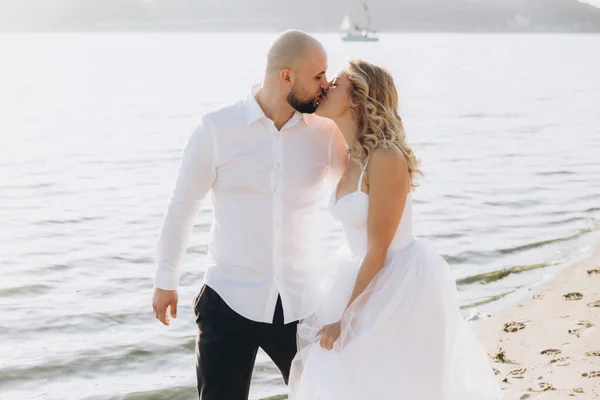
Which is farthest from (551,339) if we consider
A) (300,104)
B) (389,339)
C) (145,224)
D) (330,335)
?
(145,224)

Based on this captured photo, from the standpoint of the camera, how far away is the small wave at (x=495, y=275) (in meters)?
8.92

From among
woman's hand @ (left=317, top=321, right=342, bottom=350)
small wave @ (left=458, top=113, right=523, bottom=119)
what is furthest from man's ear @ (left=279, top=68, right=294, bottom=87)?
small wave @ (left=458, top=113, right=523, bottom=119)

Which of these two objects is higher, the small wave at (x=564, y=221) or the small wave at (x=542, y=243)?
the small wave at (x=542, y=243)

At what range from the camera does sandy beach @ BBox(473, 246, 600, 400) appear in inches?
204

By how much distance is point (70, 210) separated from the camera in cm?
1274

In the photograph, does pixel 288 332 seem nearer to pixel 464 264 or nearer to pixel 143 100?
pixel 464 264

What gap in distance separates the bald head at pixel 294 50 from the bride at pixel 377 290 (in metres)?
0.16

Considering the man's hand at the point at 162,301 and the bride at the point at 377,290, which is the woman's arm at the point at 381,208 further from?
the man's hand at the point at 162,301

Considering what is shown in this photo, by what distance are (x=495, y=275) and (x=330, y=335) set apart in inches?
240

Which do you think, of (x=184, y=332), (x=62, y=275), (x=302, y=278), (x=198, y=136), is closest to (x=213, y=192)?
(x=198, y=136)

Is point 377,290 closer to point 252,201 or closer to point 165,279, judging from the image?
point 252,201

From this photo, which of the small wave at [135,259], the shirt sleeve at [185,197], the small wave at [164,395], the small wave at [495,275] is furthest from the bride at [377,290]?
the small wave at [135,259]

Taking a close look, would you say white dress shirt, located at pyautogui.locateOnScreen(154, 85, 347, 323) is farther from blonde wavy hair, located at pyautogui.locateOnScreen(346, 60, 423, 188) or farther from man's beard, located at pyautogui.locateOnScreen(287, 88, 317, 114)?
blonde wavy hair, located at pyautogui.locateOnScreen(346, 60, 423, 188)

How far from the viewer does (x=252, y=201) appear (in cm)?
360
